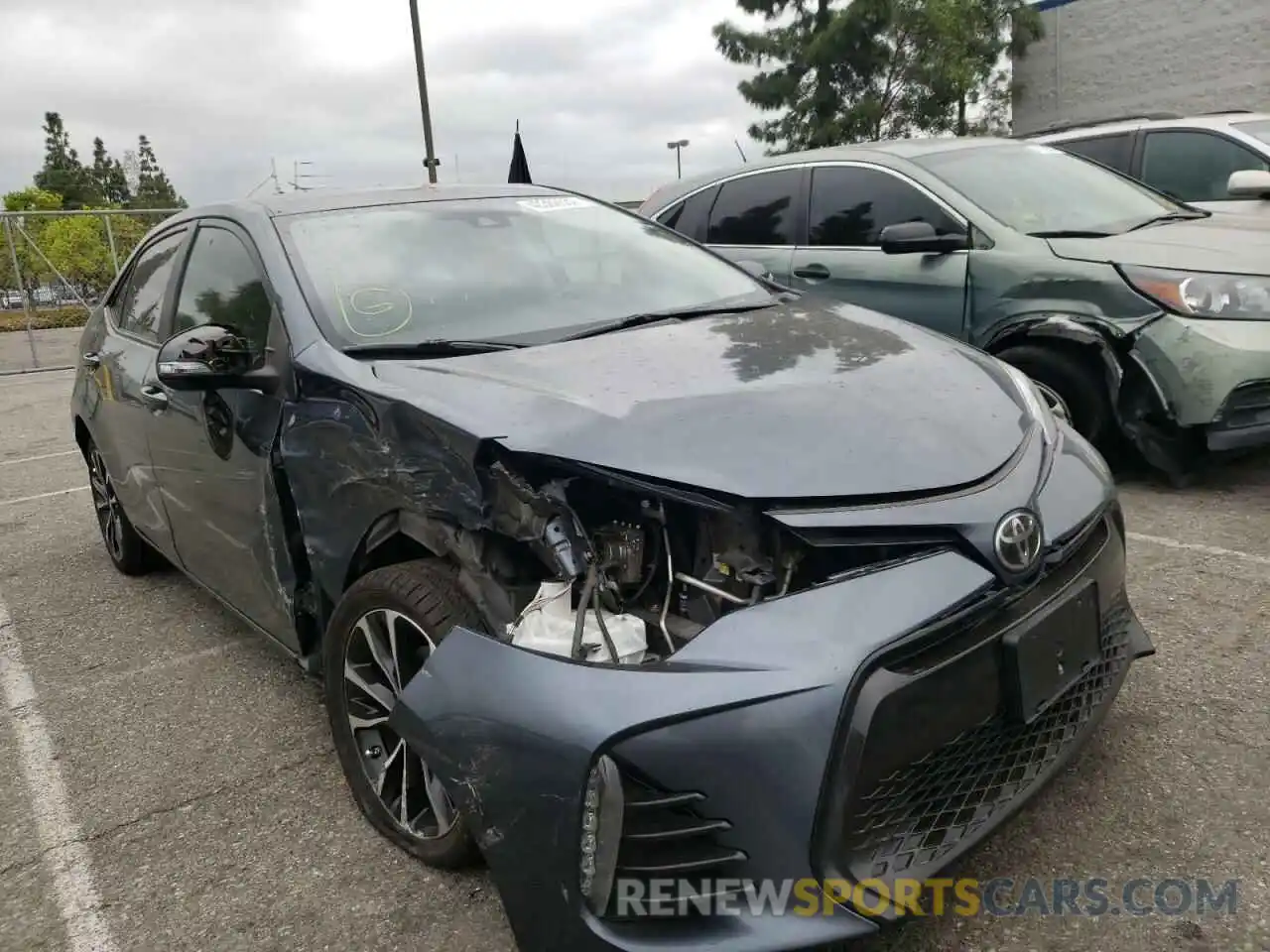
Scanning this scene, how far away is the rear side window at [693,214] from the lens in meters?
6.14

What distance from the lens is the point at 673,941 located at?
5.11 feet

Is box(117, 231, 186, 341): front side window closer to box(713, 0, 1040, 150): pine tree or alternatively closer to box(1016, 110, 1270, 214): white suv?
box(1016, 110, 1270, 214): white suv

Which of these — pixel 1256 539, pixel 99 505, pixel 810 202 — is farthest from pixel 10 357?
pixel 1256 539

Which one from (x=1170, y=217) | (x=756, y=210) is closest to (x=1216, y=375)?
(x=1170, y=217)

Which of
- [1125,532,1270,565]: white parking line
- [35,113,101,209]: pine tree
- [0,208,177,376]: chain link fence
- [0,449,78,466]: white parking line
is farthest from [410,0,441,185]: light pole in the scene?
[35,113,101,209]: pine tree

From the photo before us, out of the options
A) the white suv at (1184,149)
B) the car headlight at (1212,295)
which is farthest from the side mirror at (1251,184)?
the car headlight at (1212,295)

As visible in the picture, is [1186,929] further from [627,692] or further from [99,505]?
[99,505]

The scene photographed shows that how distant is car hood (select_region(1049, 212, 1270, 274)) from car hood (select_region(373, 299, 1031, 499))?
7.40ft

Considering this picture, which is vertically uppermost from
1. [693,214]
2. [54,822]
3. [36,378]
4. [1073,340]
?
[693,214]

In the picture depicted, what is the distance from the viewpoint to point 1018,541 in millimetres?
1781

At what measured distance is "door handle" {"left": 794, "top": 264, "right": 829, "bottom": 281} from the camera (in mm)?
5445

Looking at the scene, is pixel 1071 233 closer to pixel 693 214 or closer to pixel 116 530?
pixel 693 214

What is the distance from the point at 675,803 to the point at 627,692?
0.19 m

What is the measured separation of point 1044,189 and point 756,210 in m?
1.57
